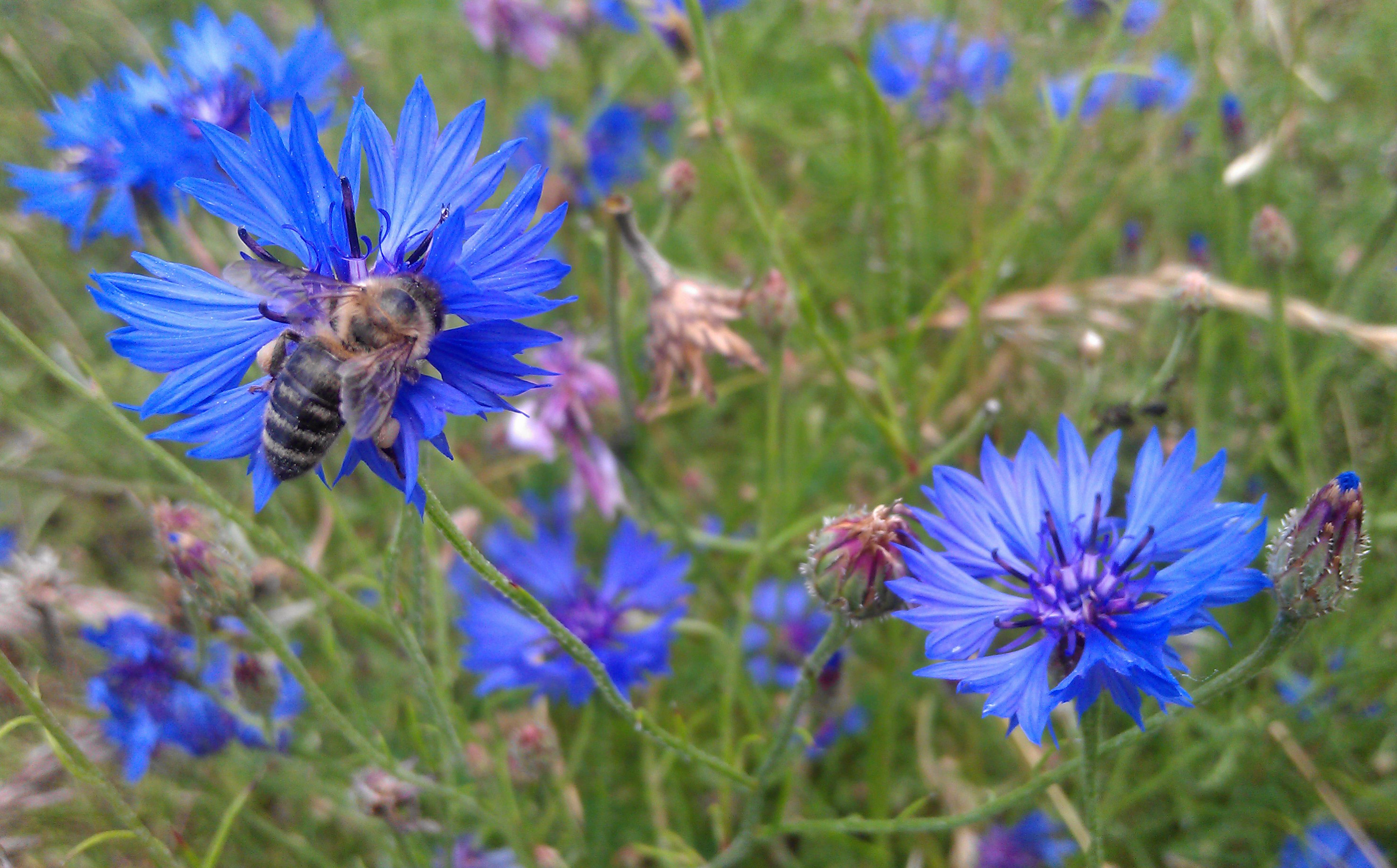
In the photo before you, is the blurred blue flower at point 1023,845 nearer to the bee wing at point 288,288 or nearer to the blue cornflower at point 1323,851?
the blue cornflower at point 1323,851

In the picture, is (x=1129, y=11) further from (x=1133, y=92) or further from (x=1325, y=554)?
(x=1325, y=554)

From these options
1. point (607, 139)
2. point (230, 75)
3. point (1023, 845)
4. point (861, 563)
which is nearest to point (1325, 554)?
point (861, 563)

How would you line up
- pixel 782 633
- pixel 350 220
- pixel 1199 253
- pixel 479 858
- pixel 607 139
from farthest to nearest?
pixel 607 139 → pixel 782 633 → pixel 1199 253 → pixel 479 858 → pixel 350 220

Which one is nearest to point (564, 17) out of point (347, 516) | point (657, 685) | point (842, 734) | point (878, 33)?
point (878, 33)

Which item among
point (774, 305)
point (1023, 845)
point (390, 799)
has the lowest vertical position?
point (1023, 845)

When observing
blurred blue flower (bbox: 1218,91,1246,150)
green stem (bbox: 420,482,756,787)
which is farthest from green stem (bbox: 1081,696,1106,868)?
blurred blue flower (bbox: 1218,91,1246,150)

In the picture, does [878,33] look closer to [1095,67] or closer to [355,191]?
[1095,67]

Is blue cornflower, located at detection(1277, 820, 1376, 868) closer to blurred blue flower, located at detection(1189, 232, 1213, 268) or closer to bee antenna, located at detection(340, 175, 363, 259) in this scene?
blurred blue flower, located at detection(1189, 232, 1213, 268)
